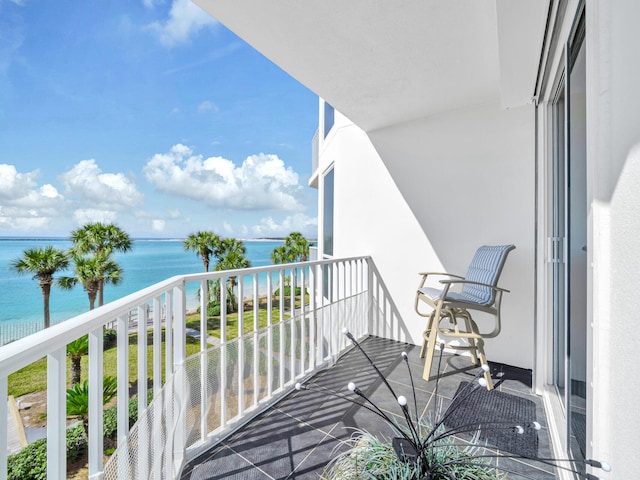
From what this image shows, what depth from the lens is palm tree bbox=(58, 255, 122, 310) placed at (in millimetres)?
8492

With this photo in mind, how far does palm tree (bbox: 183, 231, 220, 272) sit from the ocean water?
1.62 ft

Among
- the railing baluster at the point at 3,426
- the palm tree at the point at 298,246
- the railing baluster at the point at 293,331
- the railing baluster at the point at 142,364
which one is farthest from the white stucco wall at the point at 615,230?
the palm tree at the point at 298,246

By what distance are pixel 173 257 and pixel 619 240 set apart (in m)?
26.0

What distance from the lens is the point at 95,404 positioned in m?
0.84

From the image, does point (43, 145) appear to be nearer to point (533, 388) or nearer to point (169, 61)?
point (169, 61)

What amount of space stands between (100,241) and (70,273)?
140cm

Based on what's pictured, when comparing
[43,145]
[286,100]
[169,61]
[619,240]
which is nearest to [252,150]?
[286,100]

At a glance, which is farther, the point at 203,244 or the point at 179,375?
the point at 203,244

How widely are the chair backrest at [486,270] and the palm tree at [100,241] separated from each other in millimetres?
9557

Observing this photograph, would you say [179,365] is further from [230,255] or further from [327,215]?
[230,255]

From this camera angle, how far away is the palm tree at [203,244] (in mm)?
11273

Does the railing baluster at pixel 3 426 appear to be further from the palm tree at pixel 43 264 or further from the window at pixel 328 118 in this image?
the palm tree at pixel 43 264

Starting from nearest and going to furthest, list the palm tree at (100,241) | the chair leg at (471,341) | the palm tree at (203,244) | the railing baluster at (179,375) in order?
the railing baluster at (179,375)
the chair leg at (471,341)
the palm tree at (100,241)
the palm tree at (203,244)

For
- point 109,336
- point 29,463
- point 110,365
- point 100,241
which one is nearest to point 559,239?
point 29,463
